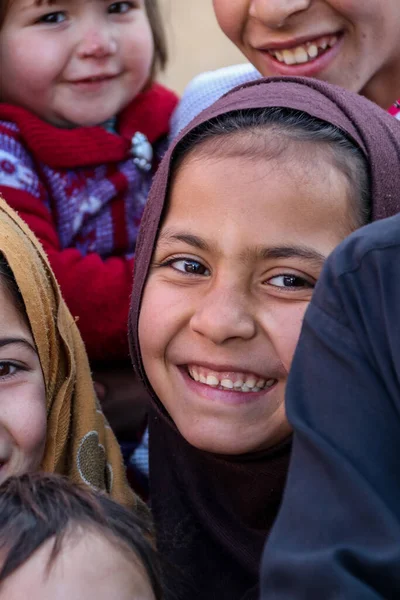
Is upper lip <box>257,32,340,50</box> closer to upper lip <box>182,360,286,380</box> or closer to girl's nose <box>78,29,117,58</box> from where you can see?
girl's nose <box>78,29,117,58</box>

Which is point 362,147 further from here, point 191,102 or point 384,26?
point 191,102

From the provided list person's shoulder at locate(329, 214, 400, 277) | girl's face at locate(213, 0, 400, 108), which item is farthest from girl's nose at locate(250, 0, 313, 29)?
person's shoulder at locate(329, 214, 400, 277)

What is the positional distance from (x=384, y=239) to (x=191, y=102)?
1.77 meters

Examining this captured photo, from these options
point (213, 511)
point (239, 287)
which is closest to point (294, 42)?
point (239, 287)

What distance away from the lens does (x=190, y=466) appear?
2.30 m

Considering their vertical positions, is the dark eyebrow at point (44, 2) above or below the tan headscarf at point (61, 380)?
above

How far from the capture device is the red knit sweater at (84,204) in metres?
2.68

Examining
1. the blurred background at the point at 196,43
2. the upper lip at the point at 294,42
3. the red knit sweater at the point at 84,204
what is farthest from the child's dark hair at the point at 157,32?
the blurred background at the point at 196,43

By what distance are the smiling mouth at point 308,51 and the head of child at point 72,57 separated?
580 millimetres

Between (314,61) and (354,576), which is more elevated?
(314,61)

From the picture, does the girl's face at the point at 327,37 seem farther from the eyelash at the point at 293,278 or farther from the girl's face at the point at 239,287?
the eyelash at the point at 293,278

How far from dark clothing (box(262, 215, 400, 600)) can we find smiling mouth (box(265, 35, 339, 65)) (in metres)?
1.22

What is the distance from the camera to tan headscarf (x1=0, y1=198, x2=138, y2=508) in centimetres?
220

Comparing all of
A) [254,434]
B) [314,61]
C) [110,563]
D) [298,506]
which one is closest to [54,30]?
[314,61]
